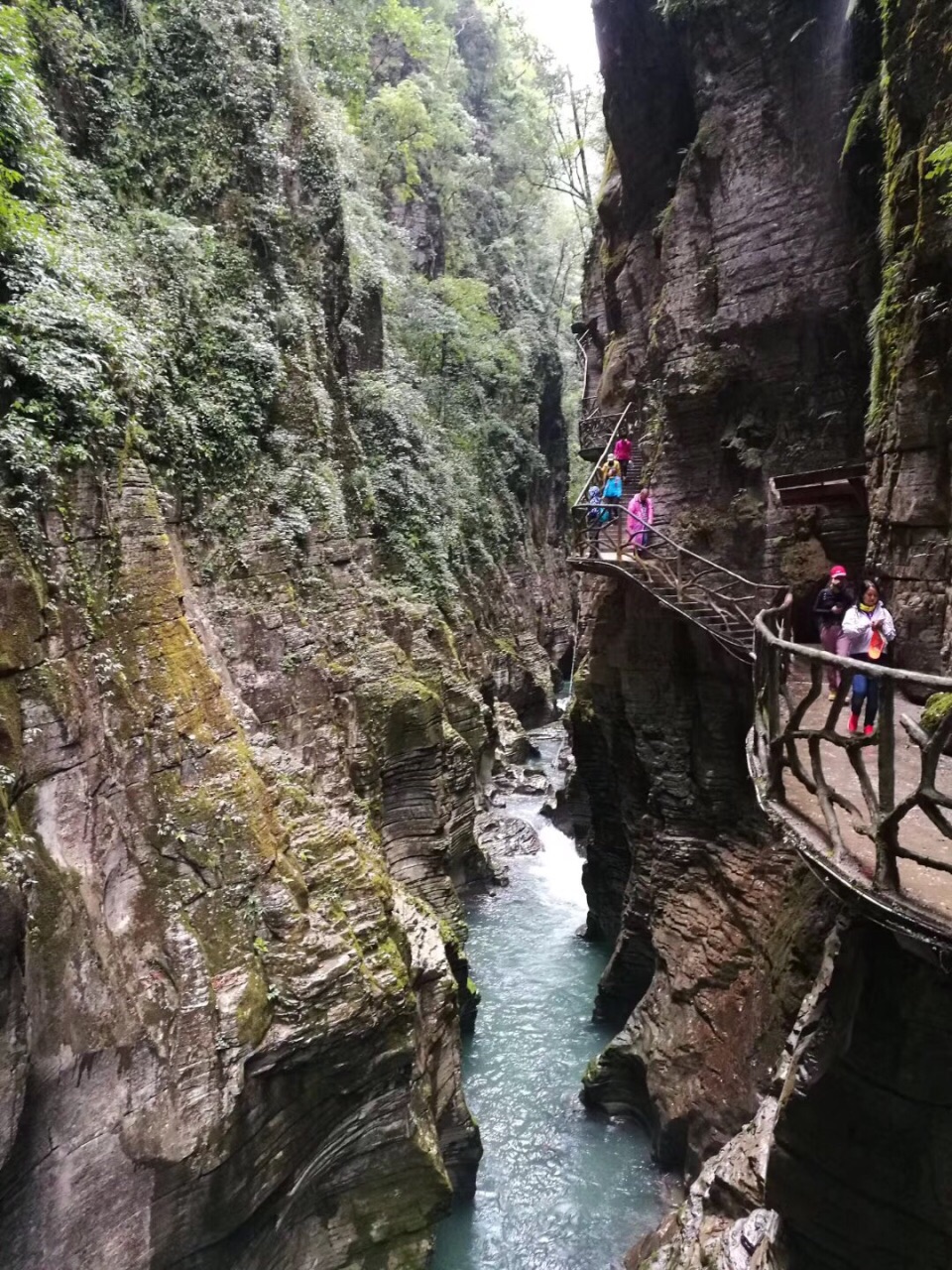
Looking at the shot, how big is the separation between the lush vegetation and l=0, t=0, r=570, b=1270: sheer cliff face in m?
0.05

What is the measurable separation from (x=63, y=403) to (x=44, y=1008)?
5496mm

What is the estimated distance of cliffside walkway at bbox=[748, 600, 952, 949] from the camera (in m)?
3.70

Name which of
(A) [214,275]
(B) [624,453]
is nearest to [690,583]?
(B) [624,453]

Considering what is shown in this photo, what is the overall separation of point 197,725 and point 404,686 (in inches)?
192

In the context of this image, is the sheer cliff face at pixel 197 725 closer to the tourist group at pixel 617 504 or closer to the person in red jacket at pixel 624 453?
the tourist group at pixel 617 504

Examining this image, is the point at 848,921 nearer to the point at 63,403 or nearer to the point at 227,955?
the point at 227,955

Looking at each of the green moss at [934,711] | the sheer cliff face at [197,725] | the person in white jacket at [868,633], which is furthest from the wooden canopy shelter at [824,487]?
the sheer cliff face at [197,725]

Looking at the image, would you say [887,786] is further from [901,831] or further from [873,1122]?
[873,1122]

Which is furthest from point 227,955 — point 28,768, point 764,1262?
point 764,1262

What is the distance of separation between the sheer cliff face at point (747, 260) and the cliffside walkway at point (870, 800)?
571cm

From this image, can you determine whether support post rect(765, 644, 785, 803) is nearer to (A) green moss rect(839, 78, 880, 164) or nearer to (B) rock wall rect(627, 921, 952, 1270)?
(B) rock wall rect(627, 921, 952, 1270)

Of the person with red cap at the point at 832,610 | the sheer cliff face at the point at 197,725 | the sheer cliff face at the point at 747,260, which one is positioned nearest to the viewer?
the sheer cliff face at the point at 197,725

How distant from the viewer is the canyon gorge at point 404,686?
606 centimetres

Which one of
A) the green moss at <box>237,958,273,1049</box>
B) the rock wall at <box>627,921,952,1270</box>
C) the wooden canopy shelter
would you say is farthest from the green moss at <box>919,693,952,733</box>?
the green moss at <box>237,958,273,1049</box>
